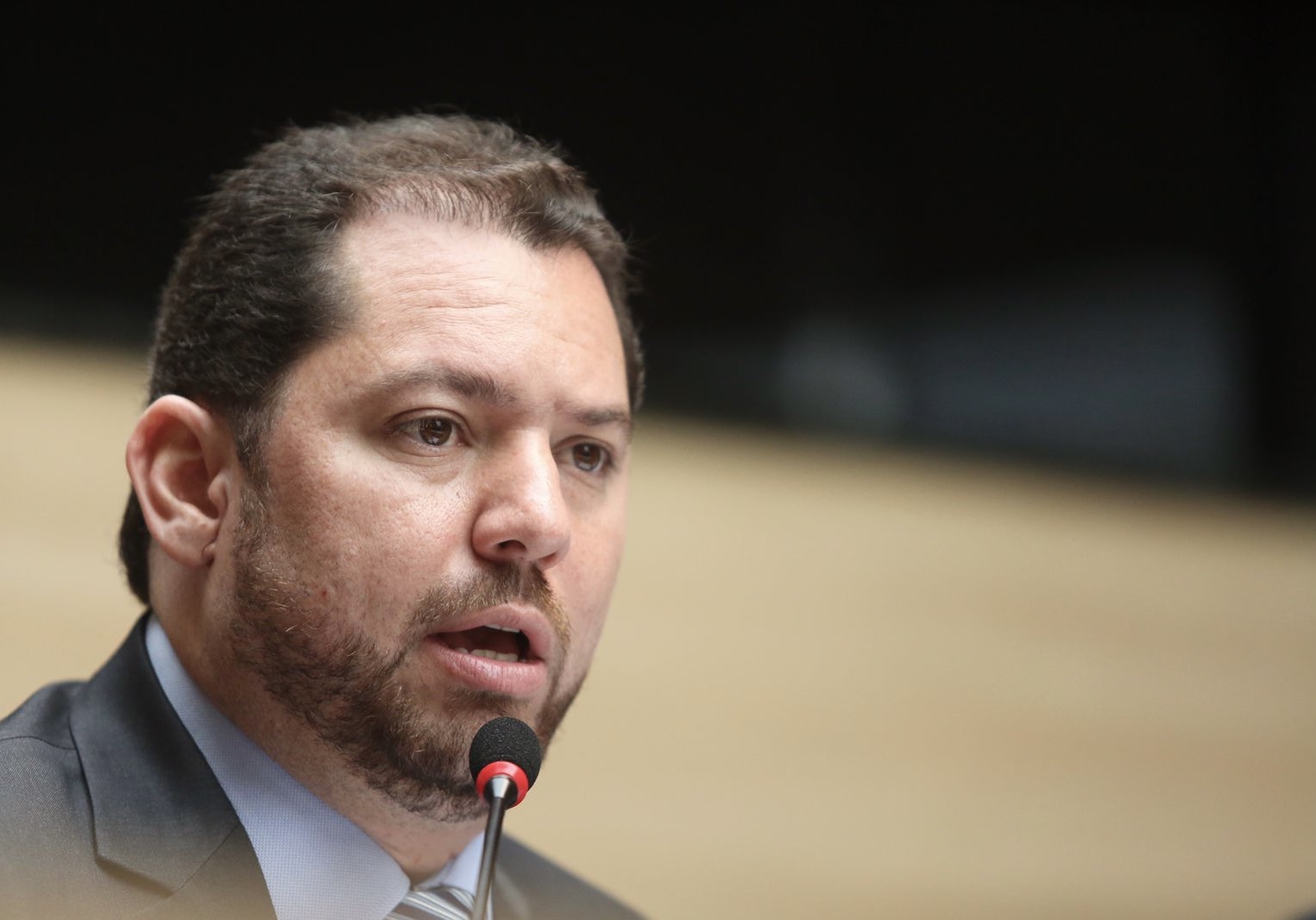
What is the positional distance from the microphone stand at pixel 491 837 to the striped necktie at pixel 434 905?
28 centimetres

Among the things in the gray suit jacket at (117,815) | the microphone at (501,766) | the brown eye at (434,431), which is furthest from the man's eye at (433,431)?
the gray suit jacket at (117,815)

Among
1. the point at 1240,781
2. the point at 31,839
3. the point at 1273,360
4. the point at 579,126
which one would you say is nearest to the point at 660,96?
the point at 579,126

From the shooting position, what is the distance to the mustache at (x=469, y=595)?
1.56m

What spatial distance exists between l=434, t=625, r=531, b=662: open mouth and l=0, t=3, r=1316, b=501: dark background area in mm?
2367

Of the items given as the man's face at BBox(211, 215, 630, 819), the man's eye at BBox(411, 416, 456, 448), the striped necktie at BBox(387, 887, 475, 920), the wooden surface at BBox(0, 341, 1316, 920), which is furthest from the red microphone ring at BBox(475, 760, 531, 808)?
the wooden surface at BBox(0, 341, 1316, 920)

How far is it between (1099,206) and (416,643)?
12.0 feet

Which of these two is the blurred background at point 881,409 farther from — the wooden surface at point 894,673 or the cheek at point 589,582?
the cheek at point 589,582

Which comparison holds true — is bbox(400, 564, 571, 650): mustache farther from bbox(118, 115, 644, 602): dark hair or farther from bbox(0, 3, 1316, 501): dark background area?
bbox(0, 3, 1316, 501): dark background area

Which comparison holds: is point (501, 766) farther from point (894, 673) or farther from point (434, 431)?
point (894, 673)

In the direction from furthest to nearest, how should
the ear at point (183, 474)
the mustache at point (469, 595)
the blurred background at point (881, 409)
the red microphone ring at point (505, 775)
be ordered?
the blurred background at point (881, 409) → the ear at point (183, 474) → the mustache at point (469, 595) → the red microphone ring at point (505, 775)

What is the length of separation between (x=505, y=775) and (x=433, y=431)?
0.41 metres

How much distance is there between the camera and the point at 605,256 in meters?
→ 1.94

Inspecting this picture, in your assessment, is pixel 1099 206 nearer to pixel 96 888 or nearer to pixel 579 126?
pixel 579 126

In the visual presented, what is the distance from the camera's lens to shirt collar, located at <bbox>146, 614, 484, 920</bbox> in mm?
1579
